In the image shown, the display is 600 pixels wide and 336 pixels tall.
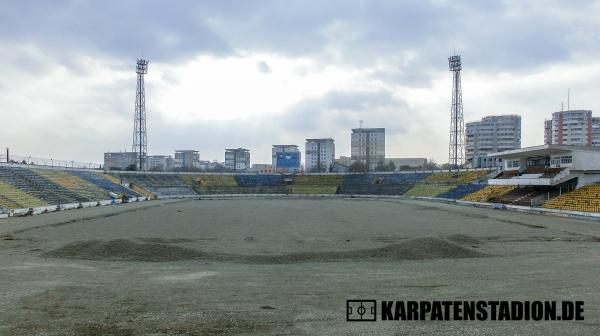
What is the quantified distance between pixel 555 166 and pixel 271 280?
49.1 m

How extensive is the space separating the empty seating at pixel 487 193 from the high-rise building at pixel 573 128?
108 m

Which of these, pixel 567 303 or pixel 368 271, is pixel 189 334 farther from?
pixel 567 303

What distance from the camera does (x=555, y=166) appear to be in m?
51.9

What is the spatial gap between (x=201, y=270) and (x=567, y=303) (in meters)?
11.3

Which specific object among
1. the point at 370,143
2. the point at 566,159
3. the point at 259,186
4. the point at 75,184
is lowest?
the point at 259,186

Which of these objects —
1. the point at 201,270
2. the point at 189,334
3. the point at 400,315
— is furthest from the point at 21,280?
the point at 400,315

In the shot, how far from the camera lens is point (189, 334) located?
903cm

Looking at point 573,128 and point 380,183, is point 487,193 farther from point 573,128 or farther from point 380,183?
point 573,128

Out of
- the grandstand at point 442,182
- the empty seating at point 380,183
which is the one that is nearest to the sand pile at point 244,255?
the grandstand at point 442,182

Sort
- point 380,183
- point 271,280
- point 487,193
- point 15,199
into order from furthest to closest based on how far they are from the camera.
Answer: point 380,183 → point 487,193 → point 15,199 → point 271,280

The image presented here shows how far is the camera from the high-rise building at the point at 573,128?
15312 centimetres

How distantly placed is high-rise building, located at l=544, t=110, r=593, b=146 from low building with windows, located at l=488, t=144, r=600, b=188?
112 meters

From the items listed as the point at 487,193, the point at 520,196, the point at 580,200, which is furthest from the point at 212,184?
the point at 580,200

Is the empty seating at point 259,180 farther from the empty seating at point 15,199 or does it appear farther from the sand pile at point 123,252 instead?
the sand pile at point 123,252
